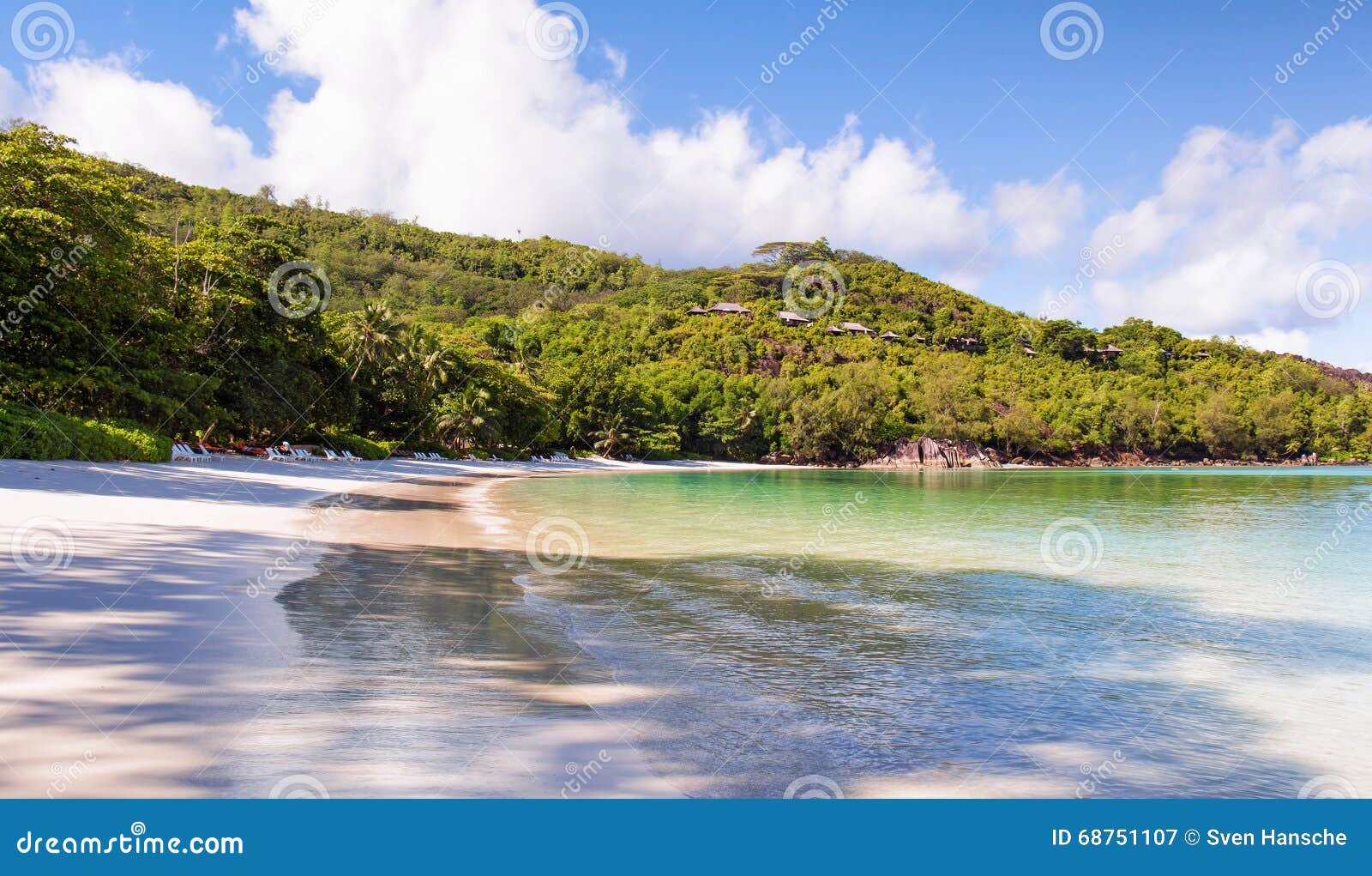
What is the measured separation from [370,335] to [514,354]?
80.2ft

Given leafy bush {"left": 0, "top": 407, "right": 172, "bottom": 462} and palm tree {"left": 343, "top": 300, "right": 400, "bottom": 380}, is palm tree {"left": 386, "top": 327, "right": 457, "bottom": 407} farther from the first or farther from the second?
leafy bush {"left": 0, "top": 407, "right": 172, "bottom": 462}

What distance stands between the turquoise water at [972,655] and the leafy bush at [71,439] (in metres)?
11.7

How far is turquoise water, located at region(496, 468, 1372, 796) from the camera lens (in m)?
5.21

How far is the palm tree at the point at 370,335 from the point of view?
47.8 m

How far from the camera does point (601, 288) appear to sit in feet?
461

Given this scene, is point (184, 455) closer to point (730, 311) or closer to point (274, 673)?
point (274, 673)

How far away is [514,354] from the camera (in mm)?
72250

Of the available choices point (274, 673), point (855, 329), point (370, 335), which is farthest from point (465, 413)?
point (855, 329)

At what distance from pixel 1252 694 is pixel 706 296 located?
387 feet

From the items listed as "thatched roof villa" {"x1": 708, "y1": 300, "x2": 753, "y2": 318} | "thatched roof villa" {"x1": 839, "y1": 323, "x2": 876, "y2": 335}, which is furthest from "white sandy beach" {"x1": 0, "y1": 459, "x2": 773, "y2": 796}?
"thatched roof villa" {"x1": 839, "y1": 323, "x2": 876, "y2": 335}

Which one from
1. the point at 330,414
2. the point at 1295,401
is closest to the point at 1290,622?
the point at 330,414

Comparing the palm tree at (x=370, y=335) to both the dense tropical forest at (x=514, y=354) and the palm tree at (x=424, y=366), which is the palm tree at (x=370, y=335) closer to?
A: the dense tropical forest at (x=514, y=354)
